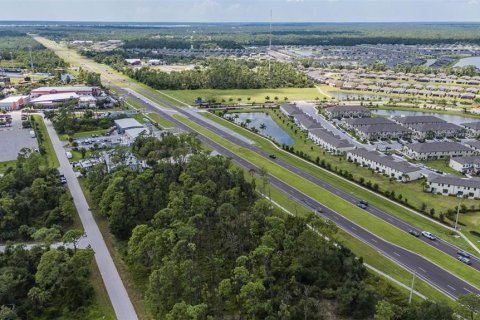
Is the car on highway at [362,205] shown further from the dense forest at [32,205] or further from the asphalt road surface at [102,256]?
the dense forest at [32,205]

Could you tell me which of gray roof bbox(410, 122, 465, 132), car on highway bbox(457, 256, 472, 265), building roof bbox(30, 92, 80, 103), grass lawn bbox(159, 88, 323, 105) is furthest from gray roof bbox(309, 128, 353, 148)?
building roof bbox(30, 92, 80, 103)

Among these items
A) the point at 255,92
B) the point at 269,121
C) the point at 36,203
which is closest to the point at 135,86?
the point at 255,92

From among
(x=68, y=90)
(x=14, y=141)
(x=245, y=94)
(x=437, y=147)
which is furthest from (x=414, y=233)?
(x=68, y=90)

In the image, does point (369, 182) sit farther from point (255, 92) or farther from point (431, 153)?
point (255, 92)

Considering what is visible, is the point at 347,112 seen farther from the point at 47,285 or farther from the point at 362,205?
the point at 47,285

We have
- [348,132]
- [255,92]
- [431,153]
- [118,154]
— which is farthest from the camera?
[255,92]
